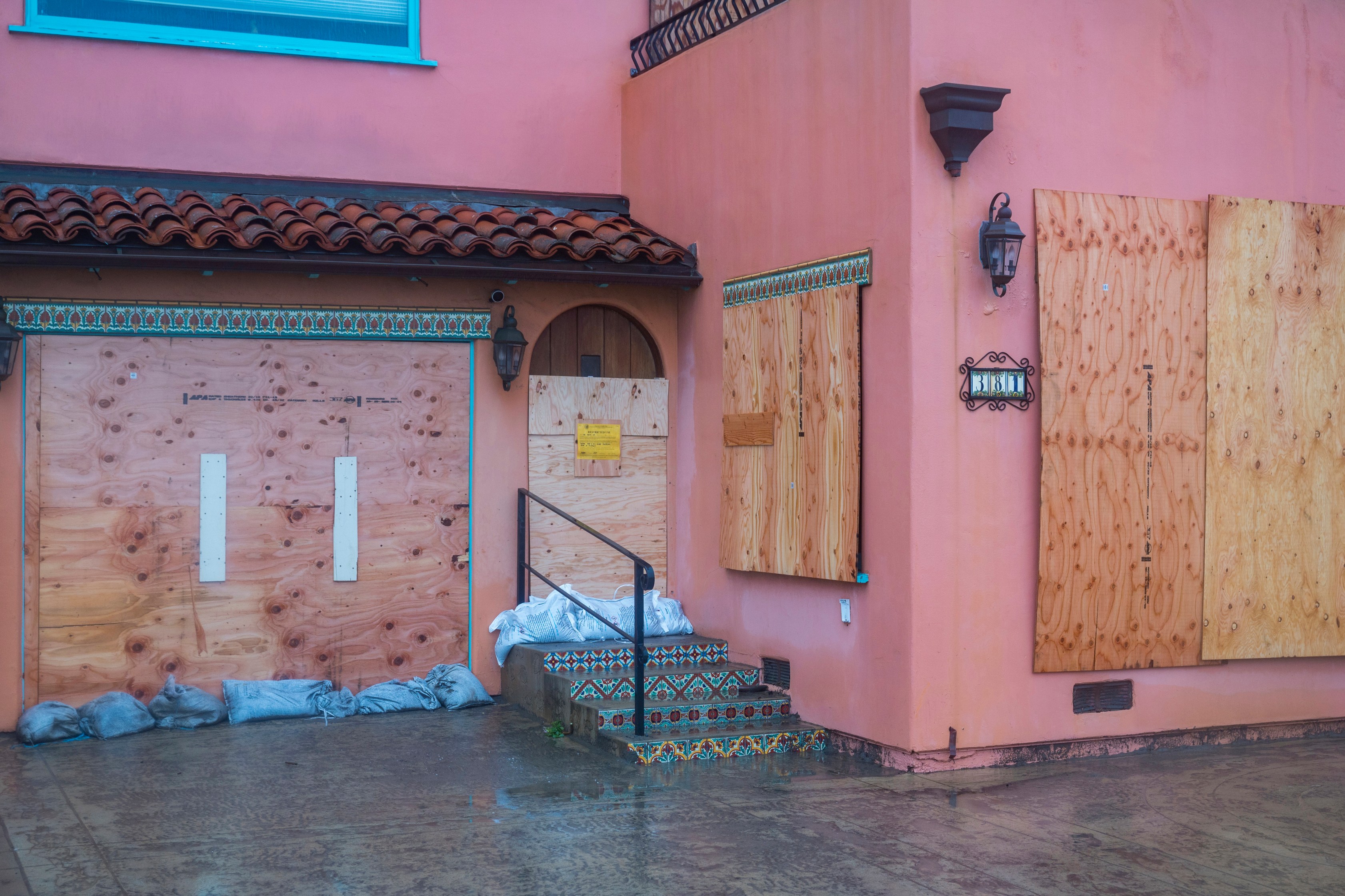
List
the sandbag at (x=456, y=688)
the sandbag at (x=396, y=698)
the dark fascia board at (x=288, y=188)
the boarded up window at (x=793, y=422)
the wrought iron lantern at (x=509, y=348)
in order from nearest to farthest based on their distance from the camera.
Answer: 1. the boarded up window at (x=793, y=422)
2. the sandbag at (x=396, y=698)
3. the sandbag at (x=456, y=688)
4. the wrought iron lantern at (x=509, y=348)
5. the dark fascia board at (x=288, y=188)

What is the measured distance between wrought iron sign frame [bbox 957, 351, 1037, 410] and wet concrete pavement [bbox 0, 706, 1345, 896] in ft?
6.53

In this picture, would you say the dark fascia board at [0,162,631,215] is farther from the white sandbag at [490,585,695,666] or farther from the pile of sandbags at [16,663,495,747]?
the pile of sandbags at [16,663,495,747]

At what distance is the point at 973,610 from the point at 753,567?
1619 millimetres

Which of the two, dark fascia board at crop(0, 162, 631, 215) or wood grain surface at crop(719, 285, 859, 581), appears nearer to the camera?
wood grain surface at crop(719, 285, 859, 581)

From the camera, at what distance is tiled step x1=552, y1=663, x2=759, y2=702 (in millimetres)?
7973

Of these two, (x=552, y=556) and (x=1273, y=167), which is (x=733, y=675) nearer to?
(x=552, y=556)

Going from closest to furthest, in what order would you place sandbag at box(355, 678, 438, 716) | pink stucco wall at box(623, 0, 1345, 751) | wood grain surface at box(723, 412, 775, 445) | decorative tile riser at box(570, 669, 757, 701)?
pink stucco wall at box(623, 0, 1345, 751) → decorative tile riser at box(570, 669, 757, 701) → wood grain surface at box(723, 412, 775, 445) → sandbag at box(355, 678, 438, 716)

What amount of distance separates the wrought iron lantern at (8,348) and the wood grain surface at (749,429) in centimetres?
440

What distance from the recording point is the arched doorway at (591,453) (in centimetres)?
923

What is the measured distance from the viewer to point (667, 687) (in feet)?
26.3

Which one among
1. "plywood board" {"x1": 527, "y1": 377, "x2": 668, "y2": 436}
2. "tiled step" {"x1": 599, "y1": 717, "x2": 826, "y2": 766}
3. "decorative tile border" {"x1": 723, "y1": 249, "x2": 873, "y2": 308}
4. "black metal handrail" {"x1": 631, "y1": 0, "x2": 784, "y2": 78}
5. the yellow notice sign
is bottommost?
"tiled step" {"x1": 599, "y1": 717, "x2": 826, "y2": 766}

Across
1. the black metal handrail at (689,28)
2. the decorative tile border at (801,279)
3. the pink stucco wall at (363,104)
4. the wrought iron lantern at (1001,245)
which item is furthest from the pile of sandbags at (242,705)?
the black metal handrail at (689,28)

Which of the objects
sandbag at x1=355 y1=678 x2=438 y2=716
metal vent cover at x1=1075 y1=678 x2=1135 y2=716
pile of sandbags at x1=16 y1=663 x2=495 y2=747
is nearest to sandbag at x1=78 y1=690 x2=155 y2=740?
pile of sandbags at x1=16 y1=663 x2=495 y2=747

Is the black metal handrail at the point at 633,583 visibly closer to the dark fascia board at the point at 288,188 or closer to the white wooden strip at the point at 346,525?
the white wooden strip at the point at 346,525
